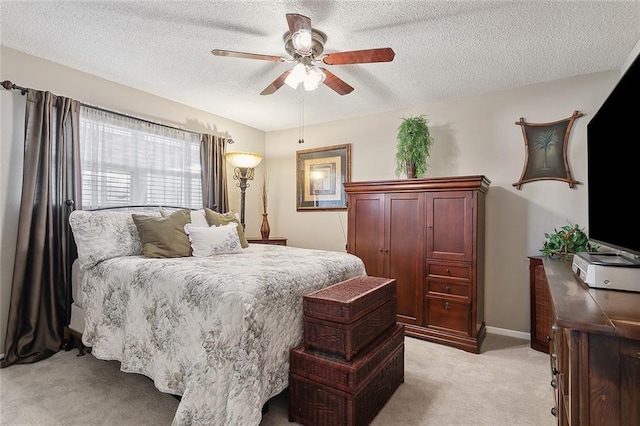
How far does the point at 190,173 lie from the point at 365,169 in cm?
222

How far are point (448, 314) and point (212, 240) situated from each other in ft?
Result: 7.53

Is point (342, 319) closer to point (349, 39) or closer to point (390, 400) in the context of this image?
point (390, 400)

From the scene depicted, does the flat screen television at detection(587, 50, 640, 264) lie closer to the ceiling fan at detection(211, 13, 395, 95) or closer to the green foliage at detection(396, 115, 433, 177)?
the ceiling fan at detection(211, 13, 395, 95)

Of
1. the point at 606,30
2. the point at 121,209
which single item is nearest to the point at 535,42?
the point at 606,30

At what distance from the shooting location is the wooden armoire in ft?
9.43

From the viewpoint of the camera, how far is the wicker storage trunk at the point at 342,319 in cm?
171

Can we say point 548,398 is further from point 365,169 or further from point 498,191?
point 365,169

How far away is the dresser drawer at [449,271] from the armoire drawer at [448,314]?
0.75ft

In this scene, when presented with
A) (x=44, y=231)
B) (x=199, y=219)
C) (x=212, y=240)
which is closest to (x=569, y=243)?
(x=212, y=240)

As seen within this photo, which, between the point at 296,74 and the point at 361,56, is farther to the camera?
the point at 296,74

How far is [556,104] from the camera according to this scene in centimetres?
Result: 302

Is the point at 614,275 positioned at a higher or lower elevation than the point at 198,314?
higher

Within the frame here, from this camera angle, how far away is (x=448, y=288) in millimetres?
2982

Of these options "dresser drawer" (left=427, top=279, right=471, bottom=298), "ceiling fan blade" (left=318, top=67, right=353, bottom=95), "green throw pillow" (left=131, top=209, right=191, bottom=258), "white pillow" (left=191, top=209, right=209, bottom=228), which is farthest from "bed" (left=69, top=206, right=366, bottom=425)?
"ceiling fan blade" (left=318, top=67, right=353, bottom=95)
